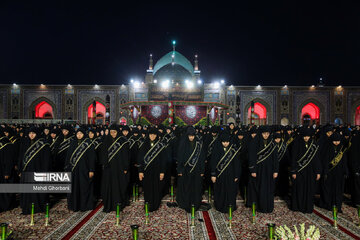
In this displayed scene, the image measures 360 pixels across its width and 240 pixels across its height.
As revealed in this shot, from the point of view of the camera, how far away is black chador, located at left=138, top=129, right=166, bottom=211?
4.65m

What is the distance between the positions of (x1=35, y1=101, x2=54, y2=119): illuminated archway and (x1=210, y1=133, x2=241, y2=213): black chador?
26363mm

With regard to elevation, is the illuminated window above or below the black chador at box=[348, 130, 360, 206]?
above

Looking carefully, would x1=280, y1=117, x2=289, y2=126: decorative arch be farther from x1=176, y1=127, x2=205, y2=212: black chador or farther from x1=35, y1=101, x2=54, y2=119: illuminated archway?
x1=35, y1=101, x2=54, y2=119: illuminated archway

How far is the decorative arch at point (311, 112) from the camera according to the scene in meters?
25.1

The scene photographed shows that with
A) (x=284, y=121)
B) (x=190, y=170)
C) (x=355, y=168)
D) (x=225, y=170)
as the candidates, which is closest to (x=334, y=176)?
(x=355, y=168)

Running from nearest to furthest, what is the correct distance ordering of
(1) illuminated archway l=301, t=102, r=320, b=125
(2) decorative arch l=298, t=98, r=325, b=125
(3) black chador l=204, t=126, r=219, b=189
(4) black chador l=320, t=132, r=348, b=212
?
(4) black chador l=320, t=132, r=348, b=212, (3) black chador l=204, t=126, r=219, b=189, (2) decorative arch l=298, t=98, r=325, b=125, (1) illuminated archway l=301, t=102, r=320, b=125

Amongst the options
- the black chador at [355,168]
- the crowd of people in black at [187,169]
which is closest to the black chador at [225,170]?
the crowd of people in black at [187,169]

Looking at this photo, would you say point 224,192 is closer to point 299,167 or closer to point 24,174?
point 299,167

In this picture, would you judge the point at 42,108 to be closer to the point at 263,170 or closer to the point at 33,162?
the point at 33,162

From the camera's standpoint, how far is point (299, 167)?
15.1 ft

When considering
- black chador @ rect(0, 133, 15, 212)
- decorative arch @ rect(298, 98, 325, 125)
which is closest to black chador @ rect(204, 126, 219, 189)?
black chador @ rect(0, 133, 15, 212)

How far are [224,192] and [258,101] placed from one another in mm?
22342

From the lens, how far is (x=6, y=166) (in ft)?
14.6

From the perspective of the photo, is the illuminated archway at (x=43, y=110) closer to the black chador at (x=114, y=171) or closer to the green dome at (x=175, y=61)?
the green dome at (x=175, y=61)
